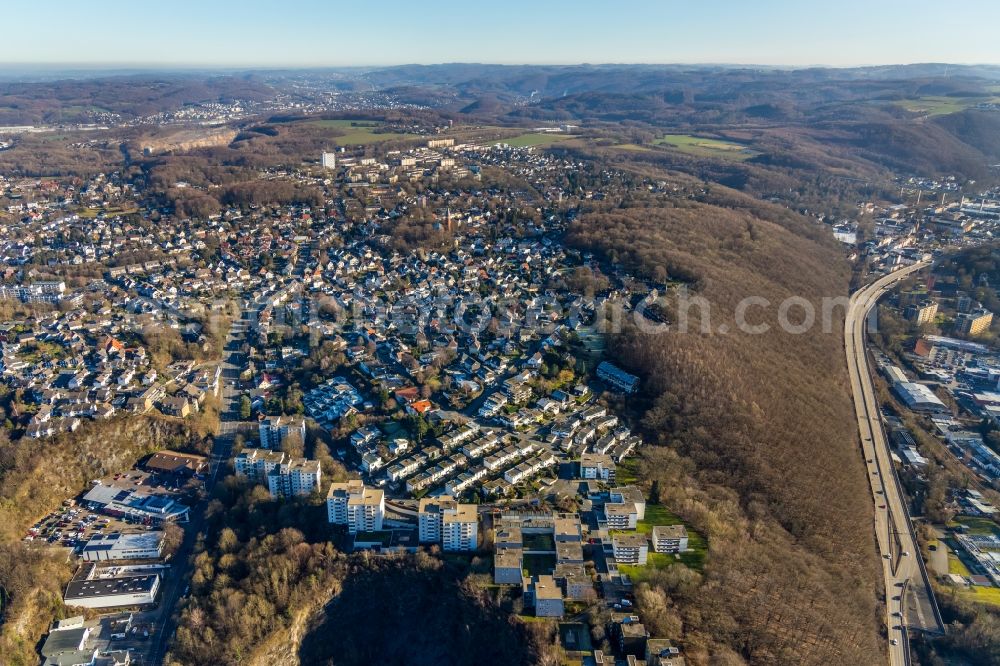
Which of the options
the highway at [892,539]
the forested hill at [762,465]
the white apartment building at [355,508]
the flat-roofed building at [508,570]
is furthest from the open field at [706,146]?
the flat-roofed building at [508,570]

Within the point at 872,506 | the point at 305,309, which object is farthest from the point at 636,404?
the point at 305,309

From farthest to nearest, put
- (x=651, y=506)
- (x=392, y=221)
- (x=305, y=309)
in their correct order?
(x=392, y=221), (x=305, y=309), (x=651, y=506)

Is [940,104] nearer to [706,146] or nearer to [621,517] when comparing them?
[706,146]

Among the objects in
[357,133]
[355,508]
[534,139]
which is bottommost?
[355,508]

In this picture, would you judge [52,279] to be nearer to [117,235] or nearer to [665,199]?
[117,235]

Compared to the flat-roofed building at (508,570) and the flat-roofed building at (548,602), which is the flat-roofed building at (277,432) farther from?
the flat-roofed building at (548,602)

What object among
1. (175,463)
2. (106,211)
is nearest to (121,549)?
(175,463)
